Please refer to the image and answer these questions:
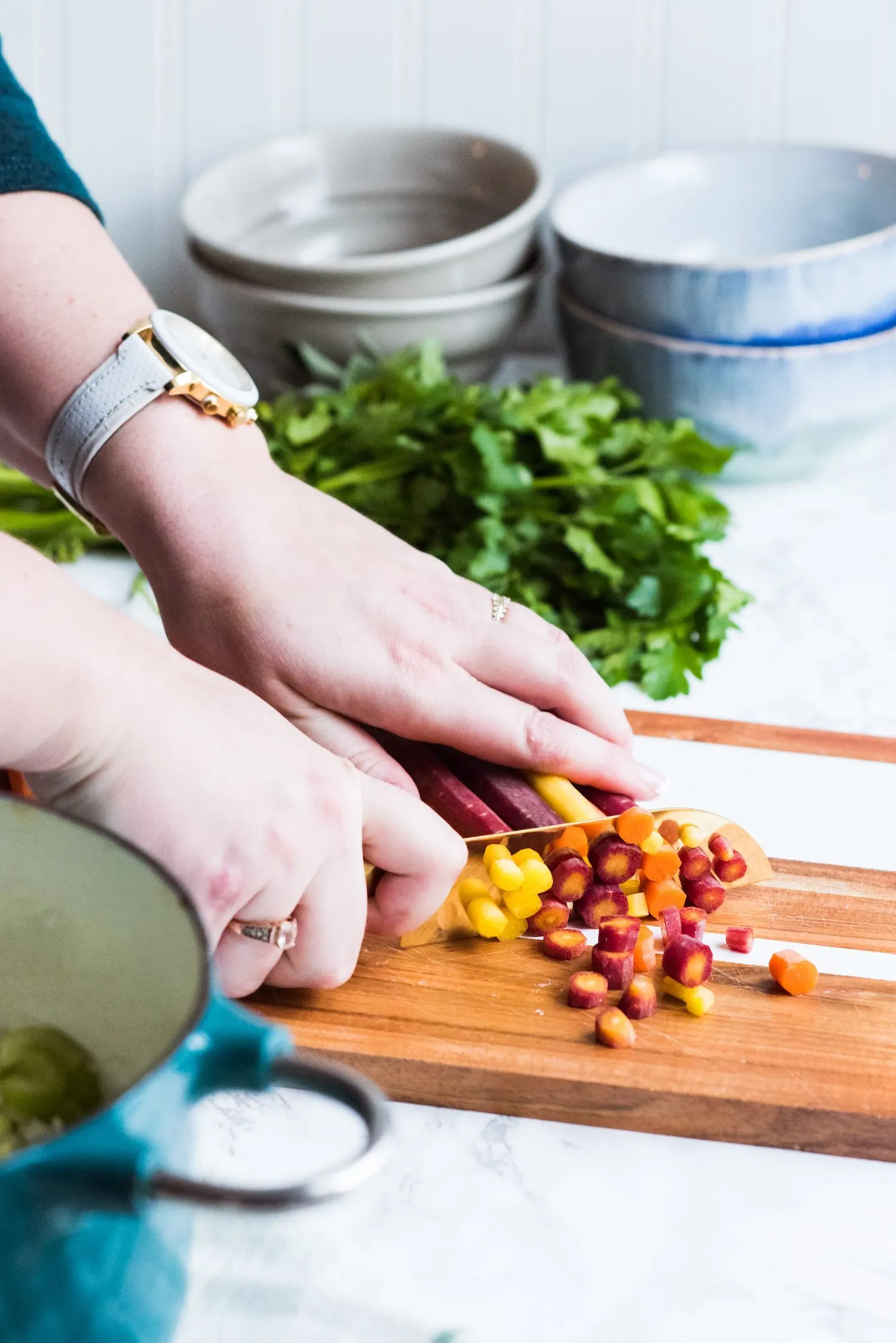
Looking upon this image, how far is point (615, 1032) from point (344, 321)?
118 centimetres

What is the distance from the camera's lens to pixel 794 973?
1000mm

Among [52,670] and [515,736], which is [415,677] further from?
[52,670]

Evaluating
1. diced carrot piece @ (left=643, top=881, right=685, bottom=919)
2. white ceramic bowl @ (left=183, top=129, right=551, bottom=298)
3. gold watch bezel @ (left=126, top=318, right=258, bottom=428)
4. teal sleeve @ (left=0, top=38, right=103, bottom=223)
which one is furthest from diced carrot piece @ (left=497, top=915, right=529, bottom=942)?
white ceramic bowl @ (left=183, top=129, right=551, bottom=298)

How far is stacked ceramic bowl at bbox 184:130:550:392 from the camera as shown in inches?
71.4

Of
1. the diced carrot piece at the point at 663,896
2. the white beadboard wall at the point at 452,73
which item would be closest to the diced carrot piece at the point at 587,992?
the diced carrot piece at the point at 663,896

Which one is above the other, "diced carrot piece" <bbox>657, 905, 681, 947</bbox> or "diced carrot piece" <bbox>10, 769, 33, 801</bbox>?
"diced carrot piece" <bbox>10, 769, 33, 801</bbox>

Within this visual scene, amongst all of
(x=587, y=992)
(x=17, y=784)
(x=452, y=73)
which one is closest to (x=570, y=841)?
(x=587, y=992)

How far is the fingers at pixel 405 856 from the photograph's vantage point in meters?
0.93

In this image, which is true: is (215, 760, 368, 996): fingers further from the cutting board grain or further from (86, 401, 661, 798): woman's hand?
(86, 401, 661, 798): woman's hand

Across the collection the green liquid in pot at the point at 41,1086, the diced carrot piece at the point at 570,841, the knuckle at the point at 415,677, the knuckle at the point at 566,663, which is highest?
the green liquid in pot at the point at 41,1086

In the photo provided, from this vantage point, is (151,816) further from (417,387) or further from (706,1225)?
(417,387)

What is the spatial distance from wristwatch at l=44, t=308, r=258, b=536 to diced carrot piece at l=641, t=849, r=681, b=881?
0.52 metres

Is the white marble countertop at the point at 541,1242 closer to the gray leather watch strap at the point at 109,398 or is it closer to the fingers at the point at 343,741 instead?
the fingers at the point at 343,741

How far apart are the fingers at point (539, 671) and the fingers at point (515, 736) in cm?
2
